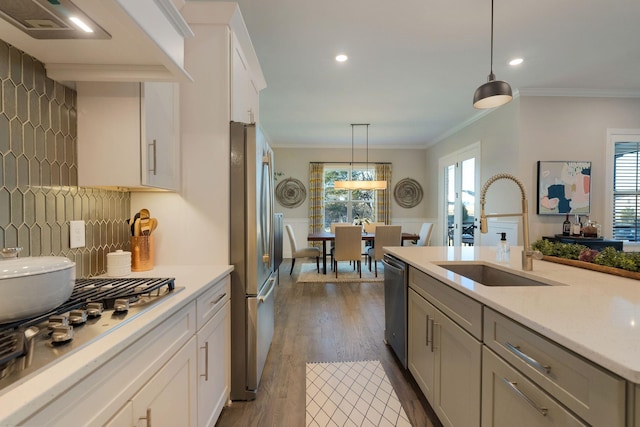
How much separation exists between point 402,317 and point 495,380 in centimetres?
103

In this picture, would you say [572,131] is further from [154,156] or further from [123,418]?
[123,418]

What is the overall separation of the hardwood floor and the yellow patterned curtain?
265 centimetres

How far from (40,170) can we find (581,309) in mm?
2066

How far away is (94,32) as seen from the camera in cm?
96

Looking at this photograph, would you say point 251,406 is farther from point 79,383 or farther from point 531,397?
point 531,397

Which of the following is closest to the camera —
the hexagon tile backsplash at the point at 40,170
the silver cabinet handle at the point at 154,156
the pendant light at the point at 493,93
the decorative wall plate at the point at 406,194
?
the hexagon tile backsplash at the point at 40,170

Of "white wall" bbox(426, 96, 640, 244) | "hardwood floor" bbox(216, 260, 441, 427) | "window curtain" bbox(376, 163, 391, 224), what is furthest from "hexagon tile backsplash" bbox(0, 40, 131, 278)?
"window curtain" bbox(376, 163, 391, 224)

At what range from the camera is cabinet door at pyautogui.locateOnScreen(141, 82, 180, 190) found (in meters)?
1.41

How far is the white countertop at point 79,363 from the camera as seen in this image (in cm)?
54

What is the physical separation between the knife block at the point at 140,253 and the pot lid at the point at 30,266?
732mm

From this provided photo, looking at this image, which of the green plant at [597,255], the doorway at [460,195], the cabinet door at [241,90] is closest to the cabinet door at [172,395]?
the cabinet door at [241,90]

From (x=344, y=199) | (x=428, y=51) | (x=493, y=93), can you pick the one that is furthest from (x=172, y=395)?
(x=344, y=199)

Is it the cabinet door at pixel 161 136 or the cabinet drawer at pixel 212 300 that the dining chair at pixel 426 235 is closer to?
the cabinet drawer at pixel 212 300

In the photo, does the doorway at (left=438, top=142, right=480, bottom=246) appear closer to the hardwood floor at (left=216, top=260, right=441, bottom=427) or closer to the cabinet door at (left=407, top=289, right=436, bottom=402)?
the hardwood floor at (left=216, top=260, right=441, bottom=427)
